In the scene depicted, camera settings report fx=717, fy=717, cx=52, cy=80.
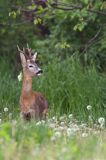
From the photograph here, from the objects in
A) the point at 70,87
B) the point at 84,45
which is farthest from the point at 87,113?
the point at 84,45

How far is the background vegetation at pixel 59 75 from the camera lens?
669 centimetres

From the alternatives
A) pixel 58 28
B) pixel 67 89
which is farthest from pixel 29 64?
pixel 58 28

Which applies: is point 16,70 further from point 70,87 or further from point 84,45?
point 70,87

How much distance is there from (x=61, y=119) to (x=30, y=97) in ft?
2.24

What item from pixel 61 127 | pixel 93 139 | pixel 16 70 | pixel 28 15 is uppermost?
pixel 93 139

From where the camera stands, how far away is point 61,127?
9.36m

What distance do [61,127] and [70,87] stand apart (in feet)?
9.16

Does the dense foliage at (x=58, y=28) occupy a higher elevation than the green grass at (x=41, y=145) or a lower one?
lower

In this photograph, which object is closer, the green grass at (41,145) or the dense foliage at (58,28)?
the green grass at (41,145)

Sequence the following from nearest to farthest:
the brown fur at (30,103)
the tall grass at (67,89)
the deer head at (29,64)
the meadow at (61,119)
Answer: the meadow at (61,119)
the brown fur at (30,103)
the deer head at (29,64)
the tall grass at (67,89)

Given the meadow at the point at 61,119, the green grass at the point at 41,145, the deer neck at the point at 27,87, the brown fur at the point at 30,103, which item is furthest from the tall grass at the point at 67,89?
the green grass at the point at 41,145

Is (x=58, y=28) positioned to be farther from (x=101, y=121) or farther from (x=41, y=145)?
(x=41, y=145)

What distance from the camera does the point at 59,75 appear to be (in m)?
12.5

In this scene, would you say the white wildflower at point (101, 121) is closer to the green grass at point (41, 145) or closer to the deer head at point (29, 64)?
the deer head at point (29, 64)
